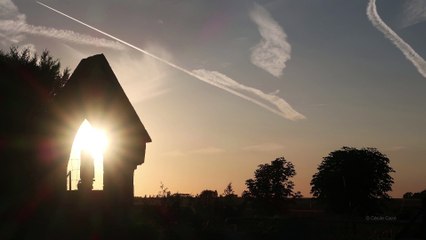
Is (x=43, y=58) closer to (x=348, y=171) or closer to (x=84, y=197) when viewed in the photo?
(x=84, y=197)

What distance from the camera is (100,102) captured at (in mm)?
17172

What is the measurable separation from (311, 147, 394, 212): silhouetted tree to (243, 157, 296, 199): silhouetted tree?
6.31 metres

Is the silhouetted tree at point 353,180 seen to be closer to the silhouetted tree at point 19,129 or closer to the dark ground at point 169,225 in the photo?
the dark ground at point 169,225

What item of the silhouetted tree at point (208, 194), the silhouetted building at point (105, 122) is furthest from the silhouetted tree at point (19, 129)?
the silhouetted tree at point (208, 194)

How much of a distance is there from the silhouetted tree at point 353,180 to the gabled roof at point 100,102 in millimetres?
60526

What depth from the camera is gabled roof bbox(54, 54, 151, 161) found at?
16.7m

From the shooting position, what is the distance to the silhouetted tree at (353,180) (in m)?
75.9

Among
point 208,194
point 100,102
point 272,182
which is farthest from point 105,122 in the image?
point 272,182

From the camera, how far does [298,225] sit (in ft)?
108

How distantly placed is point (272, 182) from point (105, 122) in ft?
193

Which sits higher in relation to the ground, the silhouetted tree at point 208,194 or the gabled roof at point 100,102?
the gabled roof at point 100,102

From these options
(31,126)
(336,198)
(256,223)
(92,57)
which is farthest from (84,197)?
(336,198)

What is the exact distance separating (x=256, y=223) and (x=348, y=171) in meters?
48.4

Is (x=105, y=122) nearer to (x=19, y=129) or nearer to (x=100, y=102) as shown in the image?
(x=100, y=102)
